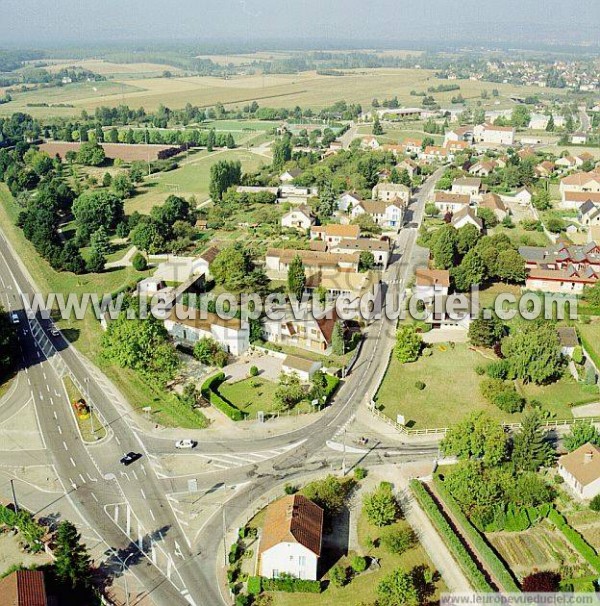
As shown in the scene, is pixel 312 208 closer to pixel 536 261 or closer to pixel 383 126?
pixel 536 261

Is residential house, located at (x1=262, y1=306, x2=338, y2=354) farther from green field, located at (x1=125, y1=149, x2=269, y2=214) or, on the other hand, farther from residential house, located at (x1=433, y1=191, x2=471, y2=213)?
green field, located at (x1=125, y1=149, x2=269, y2=214)

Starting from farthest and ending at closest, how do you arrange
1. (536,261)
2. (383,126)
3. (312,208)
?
(383,126), (312,208), (536,261)

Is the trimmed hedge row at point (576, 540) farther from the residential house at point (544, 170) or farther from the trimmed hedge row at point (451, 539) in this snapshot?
the residential house at point (544, 170)

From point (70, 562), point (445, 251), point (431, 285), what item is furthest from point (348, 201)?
point (70, 562)

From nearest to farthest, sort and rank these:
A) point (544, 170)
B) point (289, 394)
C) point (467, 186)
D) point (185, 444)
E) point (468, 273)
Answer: point (185, 444) < point (289, 394) < point (468, 273) < point (467, 186) < point (544, 170)

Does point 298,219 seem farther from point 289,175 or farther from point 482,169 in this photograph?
point 482,169

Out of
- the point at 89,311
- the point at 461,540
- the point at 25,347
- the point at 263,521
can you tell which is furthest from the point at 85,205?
the point at 461,540
